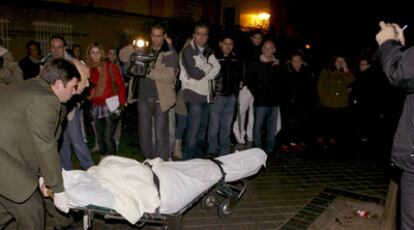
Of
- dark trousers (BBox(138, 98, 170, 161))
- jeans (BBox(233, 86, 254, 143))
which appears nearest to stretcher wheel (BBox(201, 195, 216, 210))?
dark trousers (BBox(138, 98, 170, 161))

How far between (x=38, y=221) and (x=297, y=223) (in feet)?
9.61

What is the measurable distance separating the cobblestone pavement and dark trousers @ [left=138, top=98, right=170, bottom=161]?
145cm

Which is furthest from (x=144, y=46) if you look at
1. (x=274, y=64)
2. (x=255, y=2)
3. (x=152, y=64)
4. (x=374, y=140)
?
(x=255, y=2)

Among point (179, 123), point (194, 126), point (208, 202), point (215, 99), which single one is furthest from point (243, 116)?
point (208, 202)

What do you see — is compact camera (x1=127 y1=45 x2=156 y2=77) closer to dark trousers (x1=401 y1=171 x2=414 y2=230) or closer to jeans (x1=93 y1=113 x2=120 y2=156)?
jeans (x1=93 y1=113 x2=120 y2=156)

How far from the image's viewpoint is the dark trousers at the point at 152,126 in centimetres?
621

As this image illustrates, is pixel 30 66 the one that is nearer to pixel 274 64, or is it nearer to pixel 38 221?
pixel 274 64

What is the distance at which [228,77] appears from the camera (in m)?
6.91

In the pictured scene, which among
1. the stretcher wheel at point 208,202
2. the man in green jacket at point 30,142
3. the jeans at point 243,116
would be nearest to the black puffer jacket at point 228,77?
the jeans at point 243,116

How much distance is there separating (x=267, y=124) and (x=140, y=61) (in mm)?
2773

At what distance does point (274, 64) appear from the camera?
719 centimetres

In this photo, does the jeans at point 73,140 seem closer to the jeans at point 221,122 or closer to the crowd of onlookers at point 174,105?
the crowd of onlookers at point 174,105

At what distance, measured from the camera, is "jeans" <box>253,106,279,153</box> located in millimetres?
7312

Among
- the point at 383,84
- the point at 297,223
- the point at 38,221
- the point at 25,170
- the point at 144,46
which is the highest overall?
the point at 144,46
